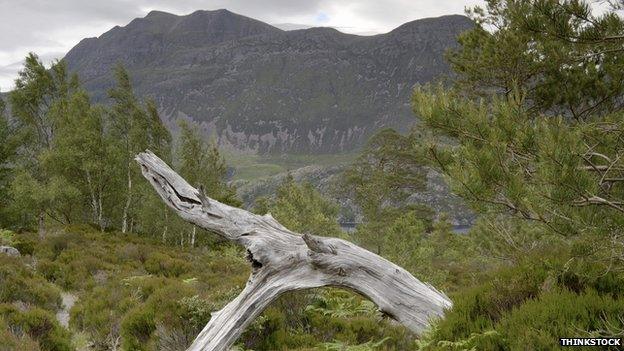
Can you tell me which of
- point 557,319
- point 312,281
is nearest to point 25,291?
point 312,281

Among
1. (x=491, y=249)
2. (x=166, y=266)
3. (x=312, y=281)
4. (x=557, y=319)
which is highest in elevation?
(x=557, y=319)

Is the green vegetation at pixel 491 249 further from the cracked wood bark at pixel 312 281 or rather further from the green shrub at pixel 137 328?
the cracked wood bark at pixel 312 281

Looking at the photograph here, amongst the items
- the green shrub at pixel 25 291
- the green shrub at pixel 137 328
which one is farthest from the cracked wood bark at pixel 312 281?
the green shrub at pixel 25 291

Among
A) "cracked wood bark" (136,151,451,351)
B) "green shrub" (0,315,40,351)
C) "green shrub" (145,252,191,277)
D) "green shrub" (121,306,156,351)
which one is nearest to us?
"cracked wood bark" (136,151,451,351)

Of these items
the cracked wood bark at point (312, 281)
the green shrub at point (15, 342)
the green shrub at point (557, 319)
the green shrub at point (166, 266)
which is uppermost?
the green shrub at point (557, 319)

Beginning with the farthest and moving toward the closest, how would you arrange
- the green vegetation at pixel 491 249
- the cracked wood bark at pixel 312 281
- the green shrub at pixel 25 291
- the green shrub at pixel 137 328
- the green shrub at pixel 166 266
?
the green shrub at pixel 166 266
the green shrub at pixel 25 291
the green shrub at pixel 137 328
the cracked wood bark at pixel 312 281
the green vegetation at pixel 491 249

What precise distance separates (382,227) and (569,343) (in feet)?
71.1

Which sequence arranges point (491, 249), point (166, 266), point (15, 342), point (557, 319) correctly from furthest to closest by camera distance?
point (166, 266) < point (491, 249) < point (15, 342) < point (557, 319)

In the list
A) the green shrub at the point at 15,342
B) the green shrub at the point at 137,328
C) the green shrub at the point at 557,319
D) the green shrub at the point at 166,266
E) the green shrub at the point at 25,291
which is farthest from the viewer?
the green shrub at the point at 166,266

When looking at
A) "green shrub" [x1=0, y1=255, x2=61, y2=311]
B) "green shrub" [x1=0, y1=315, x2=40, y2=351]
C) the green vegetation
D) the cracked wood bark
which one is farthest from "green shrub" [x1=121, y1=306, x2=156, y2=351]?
"green shrub" [x1=0, y1=255, x2=61, y2=311]

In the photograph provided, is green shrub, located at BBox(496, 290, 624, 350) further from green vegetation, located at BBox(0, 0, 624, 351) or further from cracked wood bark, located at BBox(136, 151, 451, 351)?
cracked wood bark, located at BBox(136, 151, 451, 351)

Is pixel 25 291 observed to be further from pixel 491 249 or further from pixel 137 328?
pixel 491 249

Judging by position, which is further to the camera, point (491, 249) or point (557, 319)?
point (491, 249)

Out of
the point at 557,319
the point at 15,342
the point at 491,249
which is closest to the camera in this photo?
the point at 557,319
